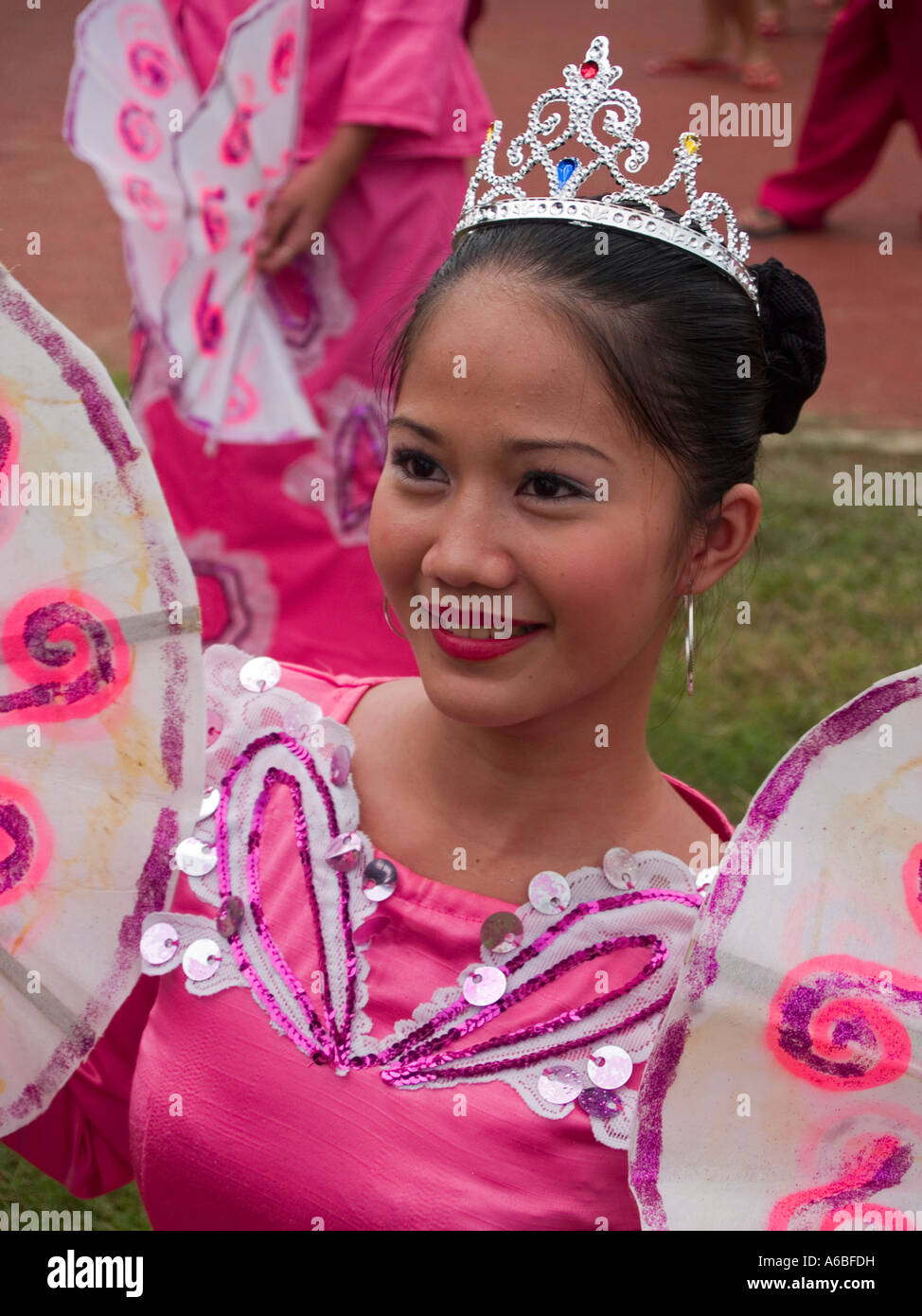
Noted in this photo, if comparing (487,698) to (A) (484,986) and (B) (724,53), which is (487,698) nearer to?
(A) (484,986)

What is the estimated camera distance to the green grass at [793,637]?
3395mm

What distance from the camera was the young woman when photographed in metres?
1.27

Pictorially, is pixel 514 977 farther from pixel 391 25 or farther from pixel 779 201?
pixel 779 201

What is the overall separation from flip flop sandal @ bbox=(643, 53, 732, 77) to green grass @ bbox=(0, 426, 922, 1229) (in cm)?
558

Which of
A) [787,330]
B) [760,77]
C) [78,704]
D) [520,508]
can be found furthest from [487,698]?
[760,77]

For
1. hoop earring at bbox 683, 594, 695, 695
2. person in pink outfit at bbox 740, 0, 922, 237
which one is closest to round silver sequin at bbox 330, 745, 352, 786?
hoop earring at bbox 683, 594, 695, 695

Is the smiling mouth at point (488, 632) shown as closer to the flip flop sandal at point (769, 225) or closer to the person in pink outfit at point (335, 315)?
the person in pink outfit at point (335, 315)

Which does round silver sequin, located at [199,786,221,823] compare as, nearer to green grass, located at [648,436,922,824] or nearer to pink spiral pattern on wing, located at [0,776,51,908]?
pink spiral pattern on wing, located at [0,776,51,908]

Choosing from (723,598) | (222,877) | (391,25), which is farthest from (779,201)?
(222,877)

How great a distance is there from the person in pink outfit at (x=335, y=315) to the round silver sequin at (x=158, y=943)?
3.84 feet

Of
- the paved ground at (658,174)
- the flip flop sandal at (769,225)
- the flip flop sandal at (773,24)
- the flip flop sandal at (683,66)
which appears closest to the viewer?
the paved ground at (658,174)

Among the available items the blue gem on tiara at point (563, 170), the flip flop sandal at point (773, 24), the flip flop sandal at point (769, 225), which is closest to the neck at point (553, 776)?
the blue gem on tiara at point (563, 170)

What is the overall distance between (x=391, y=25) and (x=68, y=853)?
1570mm

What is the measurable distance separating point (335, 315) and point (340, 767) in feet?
4.21
